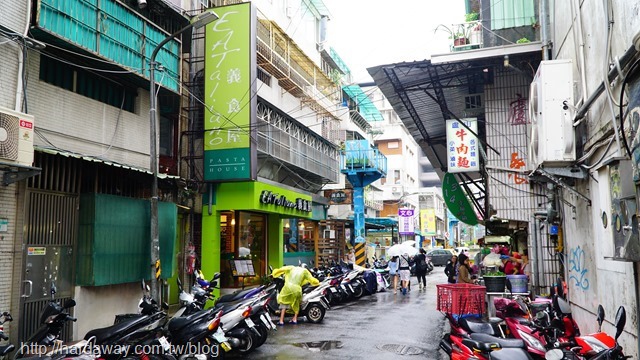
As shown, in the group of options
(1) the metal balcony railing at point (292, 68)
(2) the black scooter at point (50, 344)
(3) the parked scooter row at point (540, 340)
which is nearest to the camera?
(3) the parked scooter row at point (540, 340)

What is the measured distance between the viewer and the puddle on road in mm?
9742

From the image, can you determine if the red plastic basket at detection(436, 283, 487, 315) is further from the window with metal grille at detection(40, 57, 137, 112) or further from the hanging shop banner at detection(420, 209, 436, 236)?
the hanging shop banner at detection(420, 209, 436, 236)

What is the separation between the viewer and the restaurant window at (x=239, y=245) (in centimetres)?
1766

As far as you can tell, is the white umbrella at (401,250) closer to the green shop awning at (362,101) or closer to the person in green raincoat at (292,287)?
the person in green raincoat at (292,287)

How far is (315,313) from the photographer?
1310 centimetres

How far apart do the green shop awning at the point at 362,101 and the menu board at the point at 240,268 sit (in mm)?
17103

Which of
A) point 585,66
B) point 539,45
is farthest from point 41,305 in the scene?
point 539,45

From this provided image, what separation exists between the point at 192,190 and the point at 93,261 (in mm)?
5178

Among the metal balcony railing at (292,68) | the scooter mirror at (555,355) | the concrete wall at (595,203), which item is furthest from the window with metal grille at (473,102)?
the scooter mirror at (555,355)

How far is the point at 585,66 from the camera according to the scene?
7.58m

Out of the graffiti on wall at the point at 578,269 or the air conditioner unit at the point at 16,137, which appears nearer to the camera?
the air conditioner unit at the point at 16,137

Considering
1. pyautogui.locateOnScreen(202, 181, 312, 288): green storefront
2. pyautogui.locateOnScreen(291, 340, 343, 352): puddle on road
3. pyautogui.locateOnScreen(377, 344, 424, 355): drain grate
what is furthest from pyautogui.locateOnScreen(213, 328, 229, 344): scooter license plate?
pyautogui.locateOnScreen(202, 181, 312, 288): green storefront

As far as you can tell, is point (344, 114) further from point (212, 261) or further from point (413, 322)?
point (413, 322)

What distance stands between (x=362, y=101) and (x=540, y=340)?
31.1 metres
